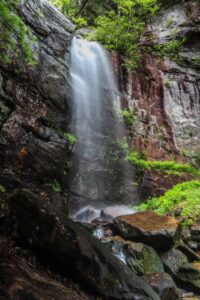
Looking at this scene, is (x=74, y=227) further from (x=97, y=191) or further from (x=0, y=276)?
(x=97, y=191)

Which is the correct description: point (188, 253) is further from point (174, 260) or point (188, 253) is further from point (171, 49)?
point (171, 49)

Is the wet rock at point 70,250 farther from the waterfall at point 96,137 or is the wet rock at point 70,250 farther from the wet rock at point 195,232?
the waterfall at point 96,137

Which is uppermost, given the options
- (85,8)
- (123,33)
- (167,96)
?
(85,8)

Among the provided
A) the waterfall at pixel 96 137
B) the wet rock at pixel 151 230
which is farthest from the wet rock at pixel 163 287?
the waterfall at pixel 96 137

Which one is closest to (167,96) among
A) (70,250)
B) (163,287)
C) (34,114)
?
(34,114)

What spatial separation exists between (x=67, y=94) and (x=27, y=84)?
4.39 ft

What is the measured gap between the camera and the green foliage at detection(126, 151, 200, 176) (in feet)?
41.7

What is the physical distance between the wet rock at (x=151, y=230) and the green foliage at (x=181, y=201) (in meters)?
1.73

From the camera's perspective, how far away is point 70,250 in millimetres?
4301

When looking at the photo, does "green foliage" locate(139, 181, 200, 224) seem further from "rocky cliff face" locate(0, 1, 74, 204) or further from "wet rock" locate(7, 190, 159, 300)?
"wet rock" locate(7, 190, 159, 300)

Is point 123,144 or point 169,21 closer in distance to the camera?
point 123,144

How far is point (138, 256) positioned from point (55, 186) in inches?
148

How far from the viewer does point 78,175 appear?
36.3 ft

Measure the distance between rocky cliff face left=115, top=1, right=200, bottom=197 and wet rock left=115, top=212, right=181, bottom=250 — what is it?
4.65 meters
